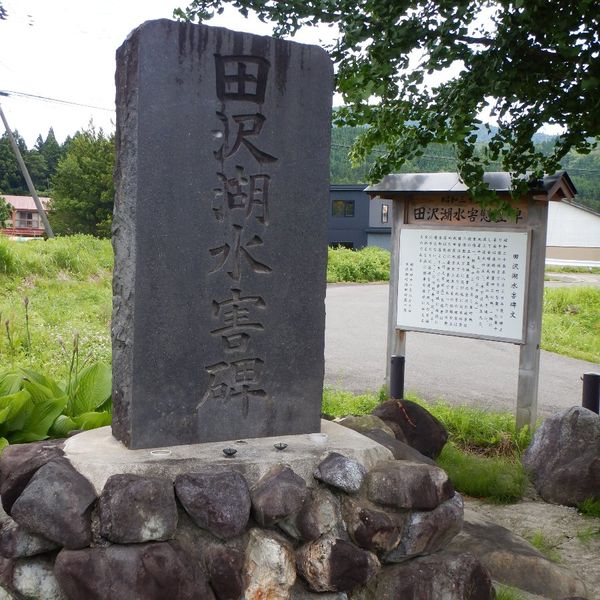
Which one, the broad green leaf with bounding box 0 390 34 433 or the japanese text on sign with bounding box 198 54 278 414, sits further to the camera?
the broad green leaf with bounding box 0 390 34 433

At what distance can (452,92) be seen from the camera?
17.2 feet

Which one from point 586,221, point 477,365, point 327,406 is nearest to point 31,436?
point 327,406

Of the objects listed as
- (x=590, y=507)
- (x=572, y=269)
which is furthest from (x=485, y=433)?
(x=572, y=269)

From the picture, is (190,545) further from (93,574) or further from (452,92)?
(452,92)

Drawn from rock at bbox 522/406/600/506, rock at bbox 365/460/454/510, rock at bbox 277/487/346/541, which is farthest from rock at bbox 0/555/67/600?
rock at bbox 522/406/600/506

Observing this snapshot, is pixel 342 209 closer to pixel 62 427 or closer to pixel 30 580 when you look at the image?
pixel 62 427

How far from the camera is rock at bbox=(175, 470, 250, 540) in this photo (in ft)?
10.0

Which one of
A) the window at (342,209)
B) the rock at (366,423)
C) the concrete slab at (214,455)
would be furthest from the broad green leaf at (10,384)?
the window at (342,209)

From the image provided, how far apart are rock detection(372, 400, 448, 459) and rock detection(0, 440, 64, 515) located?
8.57 feet

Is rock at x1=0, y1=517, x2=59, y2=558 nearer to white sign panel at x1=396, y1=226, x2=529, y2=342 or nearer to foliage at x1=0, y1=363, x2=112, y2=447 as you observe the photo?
foliage at x1=0, y1=363, x2=112, y2=447

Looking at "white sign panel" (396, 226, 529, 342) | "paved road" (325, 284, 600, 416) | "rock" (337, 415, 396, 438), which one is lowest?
"paved road" (325, 284, 600, 416)

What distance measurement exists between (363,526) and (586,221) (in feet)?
146

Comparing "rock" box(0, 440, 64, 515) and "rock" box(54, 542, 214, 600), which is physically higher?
"rock" box(0, 440, 64, 515)

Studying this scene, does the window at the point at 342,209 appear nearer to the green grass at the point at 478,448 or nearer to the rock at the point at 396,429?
the green grass at the point at 478,448
